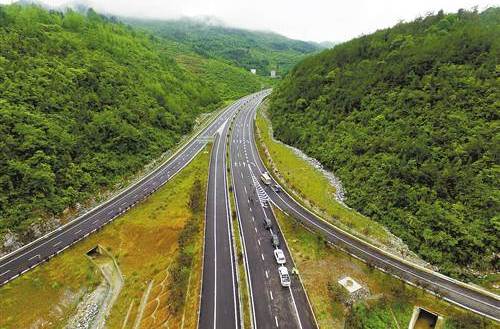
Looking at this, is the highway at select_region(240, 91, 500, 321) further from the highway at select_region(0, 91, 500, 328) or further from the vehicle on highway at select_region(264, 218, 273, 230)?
the vehicle on highway at select_region(264, 218, 273, 230)

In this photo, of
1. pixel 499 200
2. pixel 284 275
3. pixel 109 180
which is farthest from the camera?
pixel 109 180

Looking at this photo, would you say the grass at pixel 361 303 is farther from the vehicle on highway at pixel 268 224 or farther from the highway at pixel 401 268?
the vehicle on highway at pixel 268 224

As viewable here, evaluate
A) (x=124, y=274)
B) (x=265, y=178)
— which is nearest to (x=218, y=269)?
(x=124, y=274)

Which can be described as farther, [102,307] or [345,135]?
[345,135]

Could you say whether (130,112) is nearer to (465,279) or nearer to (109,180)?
(109,180)

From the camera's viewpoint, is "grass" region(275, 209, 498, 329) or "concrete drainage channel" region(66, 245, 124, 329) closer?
"grass" region(275, 209, 498, 329)

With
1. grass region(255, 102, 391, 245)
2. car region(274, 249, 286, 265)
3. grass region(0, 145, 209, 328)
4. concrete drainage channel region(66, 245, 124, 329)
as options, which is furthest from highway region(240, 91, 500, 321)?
concrete drainage channel region(66, 245, 124, 329)

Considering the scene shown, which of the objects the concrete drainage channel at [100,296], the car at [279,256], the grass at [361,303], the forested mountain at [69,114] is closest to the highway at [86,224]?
the forested mountain at [69,114]

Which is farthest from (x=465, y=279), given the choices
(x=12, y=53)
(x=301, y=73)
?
(x=12, y=53)
